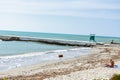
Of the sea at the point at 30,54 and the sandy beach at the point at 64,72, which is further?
the sea at the point at 30,54

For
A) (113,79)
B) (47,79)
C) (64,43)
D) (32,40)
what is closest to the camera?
(113,79)

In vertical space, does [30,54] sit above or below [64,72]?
below

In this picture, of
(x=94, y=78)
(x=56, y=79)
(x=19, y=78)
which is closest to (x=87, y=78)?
(x=94, y=78)

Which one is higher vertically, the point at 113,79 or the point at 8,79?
the point at 113,79

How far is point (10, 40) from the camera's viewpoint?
78875 millimetres

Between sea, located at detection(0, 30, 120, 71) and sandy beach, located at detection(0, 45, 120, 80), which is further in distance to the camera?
sea, located at detection(0, 30, 120, 71)

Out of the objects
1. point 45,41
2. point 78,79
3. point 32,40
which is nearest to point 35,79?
point 78,79

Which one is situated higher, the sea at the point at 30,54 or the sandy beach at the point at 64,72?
the sandy beach at the point at 64,72

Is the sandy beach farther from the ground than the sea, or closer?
farther from the ground

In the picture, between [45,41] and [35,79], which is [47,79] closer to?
[35,79]

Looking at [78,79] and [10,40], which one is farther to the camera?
[10,40]

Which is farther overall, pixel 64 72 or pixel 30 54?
pixel 30 54

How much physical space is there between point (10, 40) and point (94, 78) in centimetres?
6781

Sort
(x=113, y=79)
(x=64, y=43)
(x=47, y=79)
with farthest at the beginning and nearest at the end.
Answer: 1. (x=64, y=43)
2. (x=47, y=79)
3. (x=113, y=79)
